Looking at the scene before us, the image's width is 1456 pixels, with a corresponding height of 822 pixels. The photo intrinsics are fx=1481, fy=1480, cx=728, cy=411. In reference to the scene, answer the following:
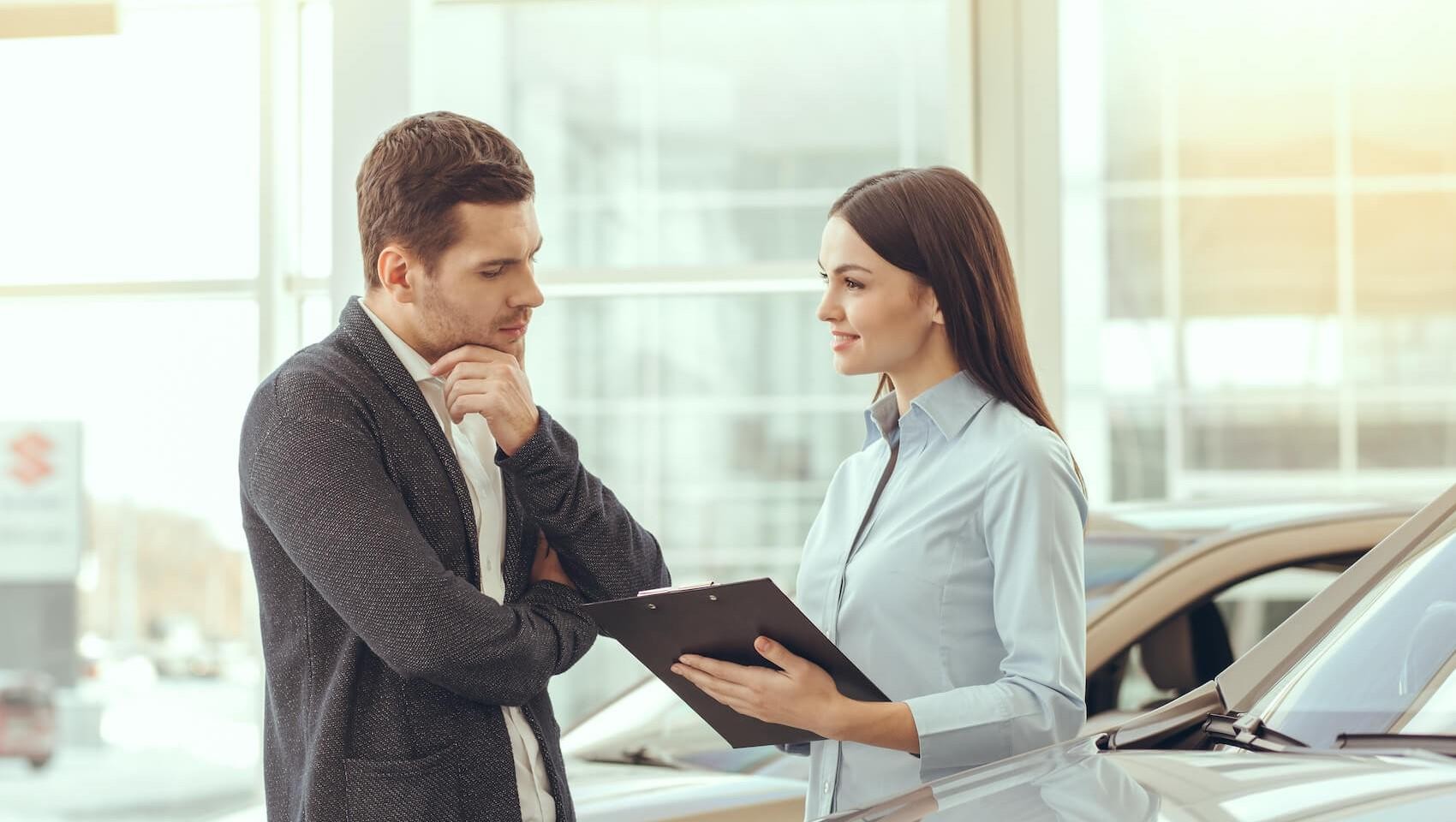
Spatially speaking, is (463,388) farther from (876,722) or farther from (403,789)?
(876,722)

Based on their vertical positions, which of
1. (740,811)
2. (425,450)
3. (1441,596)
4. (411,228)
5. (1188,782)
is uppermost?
(411,228)

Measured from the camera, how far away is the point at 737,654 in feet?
5.15

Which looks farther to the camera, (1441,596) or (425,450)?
(425,450)

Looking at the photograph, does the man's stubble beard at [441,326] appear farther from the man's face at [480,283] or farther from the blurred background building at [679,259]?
the blurred background building at [679,259]

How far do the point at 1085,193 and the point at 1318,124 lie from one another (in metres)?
0.93

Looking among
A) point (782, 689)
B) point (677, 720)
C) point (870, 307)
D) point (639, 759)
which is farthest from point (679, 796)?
point (870, 307)

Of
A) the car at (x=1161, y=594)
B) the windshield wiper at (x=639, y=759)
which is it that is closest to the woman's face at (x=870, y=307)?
the car at (x=1161, y=594)

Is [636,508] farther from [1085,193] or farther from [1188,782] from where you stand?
[1188,782]

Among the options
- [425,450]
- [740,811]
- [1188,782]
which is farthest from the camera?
[740,811]

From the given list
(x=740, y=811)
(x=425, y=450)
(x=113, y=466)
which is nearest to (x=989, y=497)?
(x=425, y=450)

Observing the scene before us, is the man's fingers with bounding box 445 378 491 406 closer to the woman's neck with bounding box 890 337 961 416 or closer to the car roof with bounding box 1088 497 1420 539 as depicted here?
the woman's neck with bounding box 890 337 961 416

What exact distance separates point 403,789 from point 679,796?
1036 millimetres

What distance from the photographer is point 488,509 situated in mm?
1618

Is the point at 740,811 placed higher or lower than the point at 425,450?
lower
